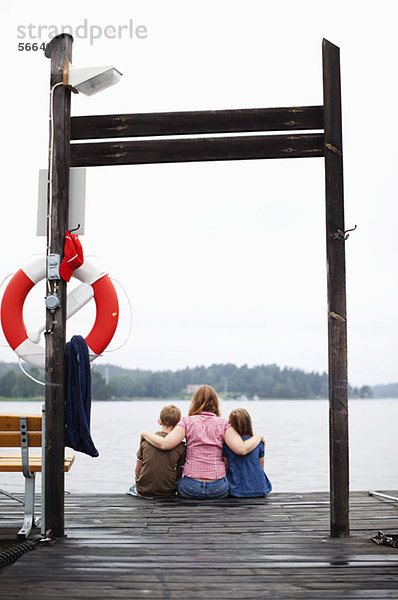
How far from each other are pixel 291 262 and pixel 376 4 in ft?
83.2

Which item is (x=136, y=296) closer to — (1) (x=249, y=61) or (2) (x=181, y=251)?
(2) (x=181, y=251)

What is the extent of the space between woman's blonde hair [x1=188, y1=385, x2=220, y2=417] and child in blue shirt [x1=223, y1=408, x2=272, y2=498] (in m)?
0.14

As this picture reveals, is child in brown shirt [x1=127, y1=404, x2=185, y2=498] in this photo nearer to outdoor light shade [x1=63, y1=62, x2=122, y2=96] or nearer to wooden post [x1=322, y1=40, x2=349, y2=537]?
wooden post [x1=322, y1=40, x2=349, y2=537]

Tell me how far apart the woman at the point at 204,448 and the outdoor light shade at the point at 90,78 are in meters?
2.19

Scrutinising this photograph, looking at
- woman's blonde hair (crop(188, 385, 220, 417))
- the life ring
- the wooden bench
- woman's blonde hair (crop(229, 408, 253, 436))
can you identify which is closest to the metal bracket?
the wooden bench

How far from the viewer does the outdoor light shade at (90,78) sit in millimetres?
3633

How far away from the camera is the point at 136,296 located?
128ft

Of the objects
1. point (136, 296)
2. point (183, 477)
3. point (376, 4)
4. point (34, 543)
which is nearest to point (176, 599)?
point (34, 543)

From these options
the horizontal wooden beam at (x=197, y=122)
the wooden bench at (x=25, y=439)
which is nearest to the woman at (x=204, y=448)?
the wooden bench at (x=25, y=439)

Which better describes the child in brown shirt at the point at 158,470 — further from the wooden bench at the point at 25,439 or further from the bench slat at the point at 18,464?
the wooden bench at the point at 25,439

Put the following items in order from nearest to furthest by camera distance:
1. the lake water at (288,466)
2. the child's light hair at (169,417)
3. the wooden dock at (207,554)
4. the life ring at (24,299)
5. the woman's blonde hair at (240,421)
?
the wooden dock at (207,554), the life ring at (24,299), the woman's blonde hair at (240,421), the child's light hair at (169,417), the lake water at (288,466)

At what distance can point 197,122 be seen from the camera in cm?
379

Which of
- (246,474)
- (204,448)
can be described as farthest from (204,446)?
(246,474)

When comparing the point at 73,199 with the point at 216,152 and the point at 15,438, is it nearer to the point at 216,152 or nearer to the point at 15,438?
the point at 216,152
